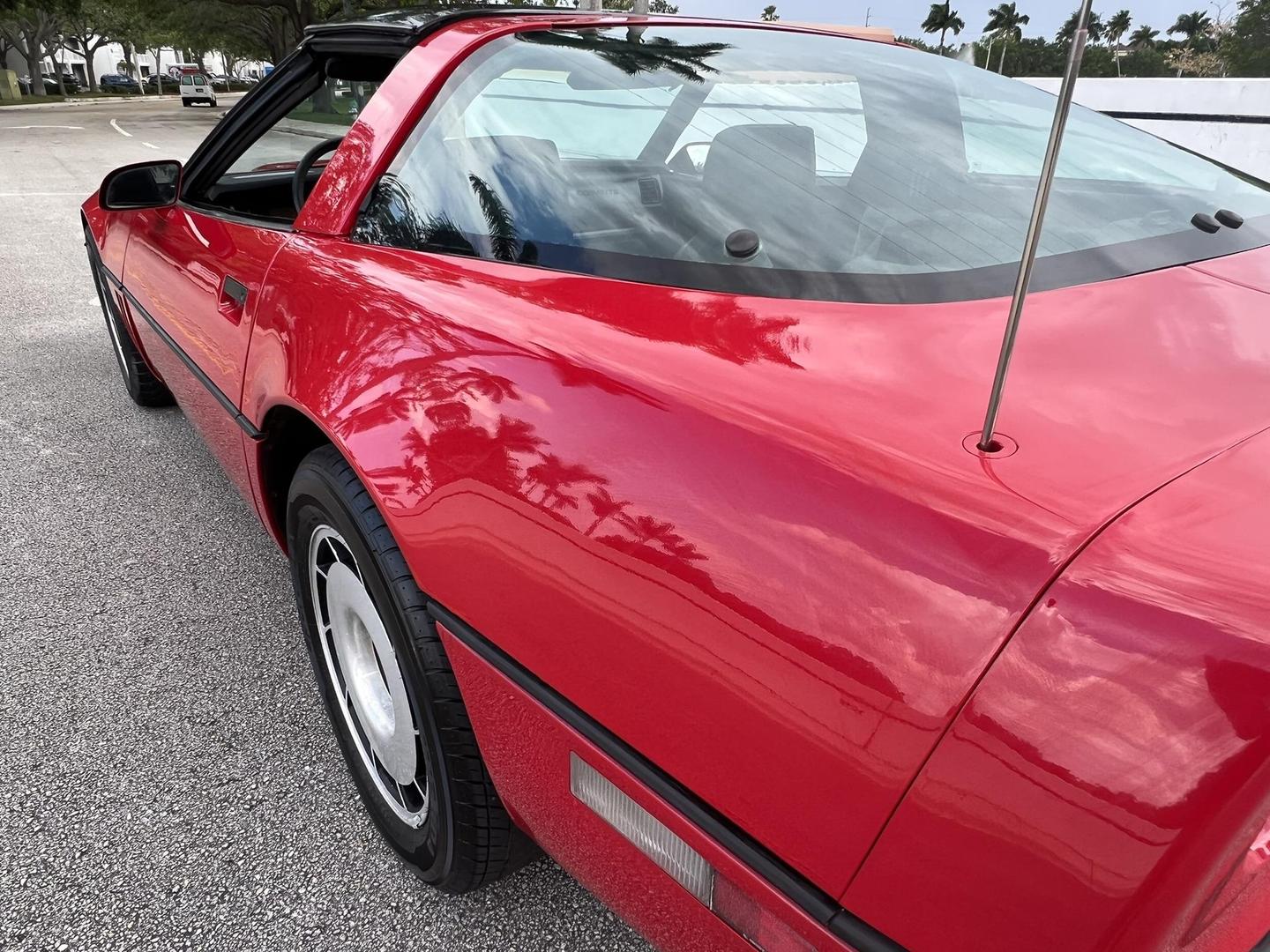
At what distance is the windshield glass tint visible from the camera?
1.24 metres

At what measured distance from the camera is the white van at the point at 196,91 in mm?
38734

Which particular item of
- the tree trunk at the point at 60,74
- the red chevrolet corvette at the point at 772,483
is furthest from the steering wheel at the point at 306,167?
the tree trunk at the point at 60,74

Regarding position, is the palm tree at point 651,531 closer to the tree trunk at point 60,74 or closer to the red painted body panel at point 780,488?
the red painted body panel at point 780,488

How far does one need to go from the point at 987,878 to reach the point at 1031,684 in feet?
0.52

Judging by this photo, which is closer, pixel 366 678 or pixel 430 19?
pixel 366 678

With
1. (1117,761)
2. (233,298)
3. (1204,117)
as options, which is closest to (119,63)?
(1204,117)

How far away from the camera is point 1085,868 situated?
2.10ft

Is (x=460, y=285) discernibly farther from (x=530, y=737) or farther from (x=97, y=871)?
(x=97, y=871)

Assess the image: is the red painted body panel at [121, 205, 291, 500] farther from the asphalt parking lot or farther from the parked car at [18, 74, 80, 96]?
Result: the parked car at [18, 74, 80, 96]

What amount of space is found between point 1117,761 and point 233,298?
2.00 meters

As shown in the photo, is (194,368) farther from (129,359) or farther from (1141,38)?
(1141,38)

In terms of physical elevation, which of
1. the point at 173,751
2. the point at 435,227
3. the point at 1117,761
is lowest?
the point at 173,751

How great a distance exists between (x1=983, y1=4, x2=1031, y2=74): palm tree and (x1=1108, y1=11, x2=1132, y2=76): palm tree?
14cm

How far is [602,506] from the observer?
39.5 inches
